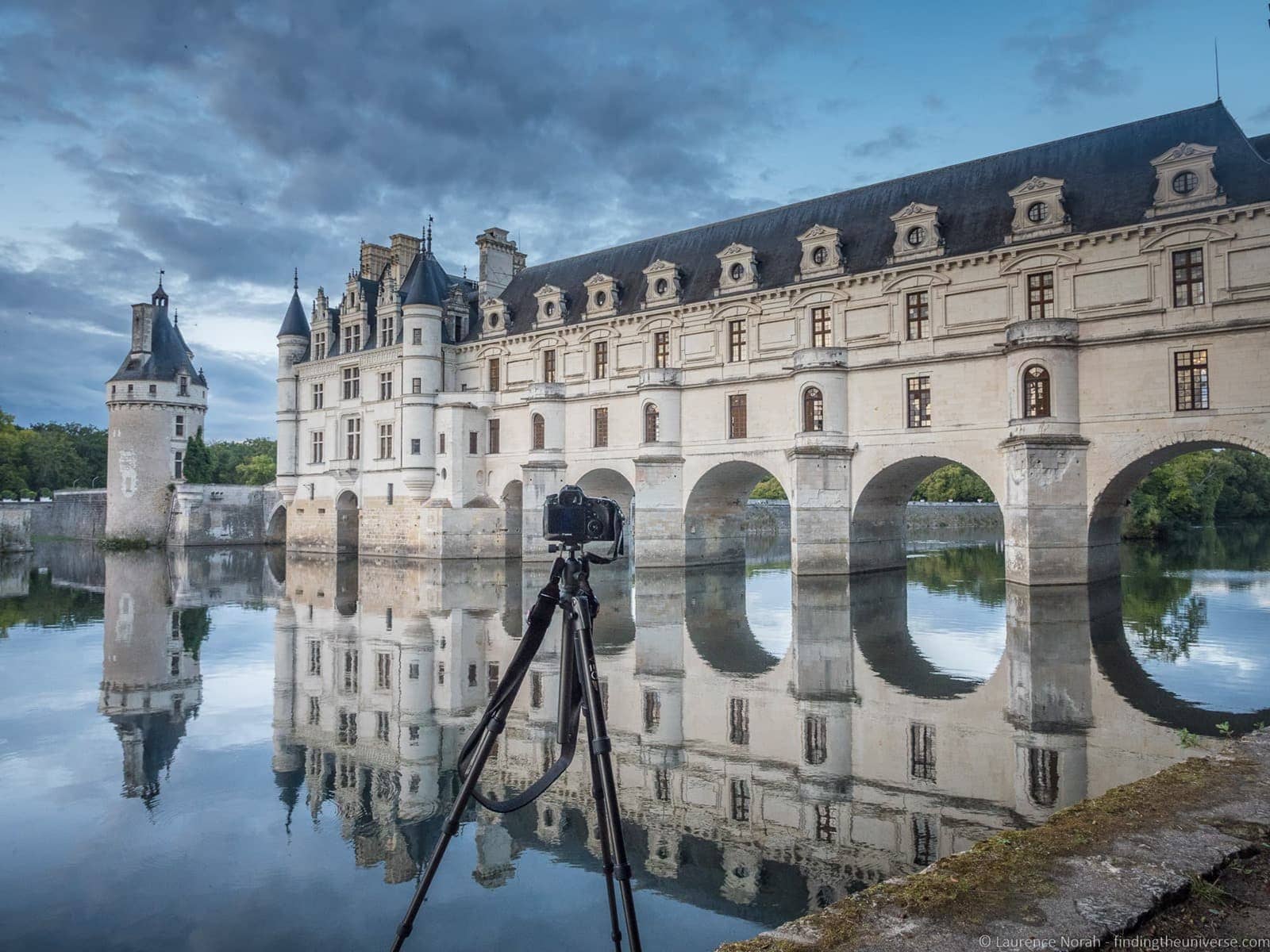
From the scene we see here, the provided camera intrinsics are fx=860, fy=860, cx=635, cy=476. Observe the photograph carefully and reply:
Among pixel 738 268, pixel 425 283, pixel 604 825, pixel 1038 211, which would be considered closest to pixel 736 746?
pixel 604 825

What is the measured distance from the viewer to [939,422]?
941 inches

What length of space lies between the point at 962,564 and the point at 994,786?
25602 mm

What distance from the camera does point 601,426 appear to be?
104ft

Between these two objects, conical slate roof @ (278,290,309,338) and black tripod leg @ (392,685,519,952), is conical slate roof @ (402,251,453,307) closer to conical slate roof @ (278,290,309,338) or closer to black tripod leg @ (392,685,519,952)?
conical slate roof @ (278,290,309,338)

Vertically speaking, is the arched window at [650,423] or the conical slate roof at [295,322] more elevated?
the conical slate roof at [295,322]

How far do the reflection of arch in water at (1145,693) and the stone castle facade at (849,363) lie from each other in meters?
6.45

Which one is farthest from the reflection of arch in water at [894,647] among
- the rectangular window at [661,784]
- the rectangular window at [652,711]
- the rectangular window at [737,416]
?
the rectangular window at [737,416]

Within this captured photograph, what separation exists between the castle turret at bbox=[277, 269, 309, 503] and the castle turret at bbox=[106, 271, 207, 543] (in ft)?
25.5

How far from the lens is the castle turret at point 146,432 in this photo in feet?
148

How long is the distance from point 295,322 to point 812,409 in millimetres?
28581

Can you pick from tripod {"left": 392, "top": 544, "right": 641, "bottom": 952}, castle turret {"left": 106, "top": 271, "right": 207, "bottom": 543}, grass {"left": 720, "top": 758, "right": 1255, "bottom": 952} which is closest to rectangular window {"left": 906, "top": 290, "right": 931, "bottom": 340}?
grass {"left": 720, "top": 758, "right": 1255, "bottom": 952}

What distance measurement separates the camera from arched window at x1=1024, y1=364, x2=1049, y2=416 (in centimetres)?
2172

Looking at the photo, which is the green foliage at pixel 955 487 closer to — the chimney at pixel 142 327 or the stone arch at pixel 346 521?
the stone arch at pixel 346 521

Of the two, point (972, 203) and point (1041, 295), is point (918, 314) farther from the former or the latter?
point (972, 203)
